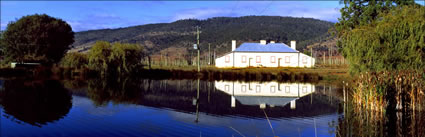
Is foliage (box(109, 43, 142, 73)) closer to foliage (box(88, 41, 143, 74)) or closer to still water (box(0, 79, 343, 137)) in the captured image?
foliage (box(88, 41, 143, 74))

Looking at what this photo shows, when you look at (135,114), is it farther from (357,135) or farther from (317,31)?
(317,31)

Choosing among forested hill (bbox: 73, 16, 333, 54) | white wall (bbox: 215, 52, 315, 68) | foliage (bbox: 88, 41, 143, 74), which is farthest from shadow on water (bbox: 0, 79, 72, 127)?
forested hill (bbox: 73, 16, 333, 54)

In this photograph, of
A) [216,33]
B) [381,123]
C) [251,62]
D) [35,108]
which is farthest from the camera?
[216,33]

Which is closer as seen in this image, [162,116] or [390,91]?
[162,116]

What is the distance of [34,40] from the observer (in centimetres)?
5491

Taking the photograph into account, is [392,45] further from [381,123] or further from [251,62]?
[251,62]

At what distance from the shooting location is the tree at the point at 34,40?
5431 centimetres

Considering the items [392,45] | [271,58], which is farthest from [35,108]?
[271,58]

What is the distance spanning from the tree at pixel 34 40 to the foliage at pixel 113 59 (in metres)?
16.1

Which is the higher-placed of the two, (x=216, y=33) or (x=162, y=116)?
(x=216, y=33)

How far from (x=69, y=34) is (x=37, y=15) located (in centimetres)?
520

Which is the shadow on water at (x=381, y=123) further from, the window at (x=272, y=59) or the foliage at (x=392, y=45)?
the window at (x=272, y=59)

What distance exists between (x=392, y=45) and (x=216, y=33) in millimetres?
110761

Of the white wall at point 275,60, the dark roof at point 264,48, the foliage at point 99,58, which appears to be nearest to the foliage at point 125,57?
the foliage at point 99,58
